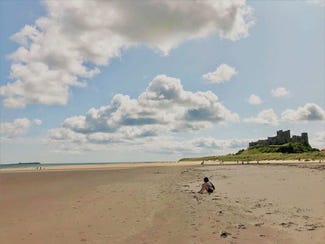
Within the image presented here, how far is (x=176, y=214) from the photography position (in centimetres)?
1498

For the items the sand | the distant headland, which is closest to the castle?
the distant headland

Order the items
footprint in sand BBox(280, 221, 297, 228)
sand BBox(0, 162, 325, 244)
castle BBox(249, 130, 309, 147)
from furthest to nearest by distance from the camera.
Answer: castle BBox(249, 130, 309, 147)
footprint in sand BBox(280, 221, 297, 228)
sand BBox(0, 162, 325, 244)

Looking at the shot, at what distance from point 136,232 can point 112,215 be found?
3.60m

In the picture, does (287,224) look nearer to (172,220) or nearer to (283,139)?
(172,220)

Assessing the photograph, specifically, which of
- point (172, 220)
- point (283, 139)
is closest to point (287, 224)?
point (172, 220)

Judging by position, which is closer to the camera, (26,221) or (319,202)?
(26,221)

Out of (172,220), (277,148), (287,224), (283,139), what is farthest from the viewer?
(283,139)

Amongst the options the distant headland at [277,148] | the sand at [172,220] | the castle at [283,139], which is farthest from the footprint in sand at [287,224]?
the castle at [283,139]

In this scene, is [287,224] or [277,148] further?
[277,148]

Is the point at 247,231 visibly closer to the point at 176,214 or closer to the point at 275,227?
the point at 275,227

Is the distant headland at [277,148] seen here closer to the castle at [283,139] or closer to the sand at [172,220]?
the castle at [283,139]

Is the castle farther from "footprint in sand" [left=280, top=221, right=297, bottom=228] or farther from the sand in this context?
"footprint in sand" [left=280, top=221, right=297, bottom=228]

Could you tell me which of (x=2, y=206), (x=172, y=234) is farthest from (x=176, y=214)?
(x=2, y=206)

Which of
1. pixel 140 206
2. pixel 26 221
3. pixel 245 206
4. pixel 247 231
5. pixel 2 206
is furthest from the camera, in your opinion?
pixel 2 206
